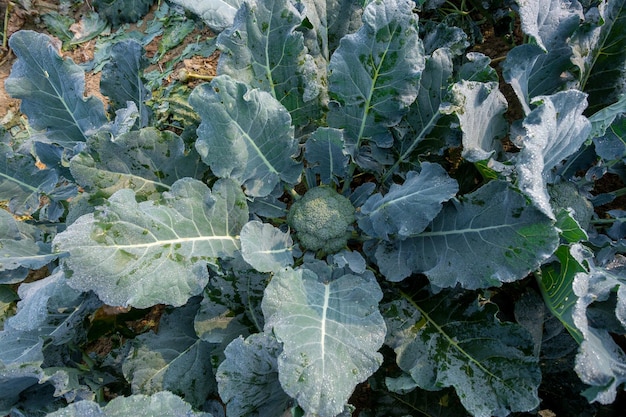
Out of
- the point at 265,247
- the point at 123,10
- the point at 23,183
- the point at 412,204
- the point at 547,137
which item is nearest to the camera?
the point at 547,137

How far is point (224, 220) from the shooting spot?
6.64 ft

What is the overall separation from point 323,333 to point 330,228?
1.89 ft

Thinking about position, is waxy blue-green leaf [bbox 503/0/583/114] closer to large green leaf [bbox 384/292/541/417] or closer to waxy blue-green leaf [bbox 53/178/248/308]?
large green leaf [bbox 384/292/541/417]

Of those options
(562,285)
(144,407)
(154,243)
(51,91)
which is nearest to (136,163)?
(154,243)

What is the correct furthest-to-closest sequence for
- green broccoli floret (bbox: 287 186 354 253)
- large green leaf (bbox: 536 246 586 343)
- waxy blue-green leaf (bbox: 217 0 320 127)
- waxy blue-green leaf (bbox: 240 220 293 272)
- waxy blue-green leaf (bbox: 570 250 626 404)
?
green broccoli floret (bbox: 287 186 354 253) < waxy blue-green leaf (bbox: 217 0 320 127) < waxy blue-green leaf (bbox: 240 220 293 272) < large green leaf (bbox: 536 246 586 343) < waxy blue-green leaf (bbox: 570 250 626 404)

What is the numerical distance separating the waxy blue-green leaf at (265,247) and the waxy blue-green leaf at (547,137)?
923 millimetres

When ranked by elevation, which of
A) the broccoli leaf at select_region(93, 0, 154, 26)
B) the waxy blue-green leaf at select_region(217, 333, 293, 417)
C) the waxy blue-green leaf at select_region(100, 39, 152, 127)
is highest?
the waxy blue-green leaf at select_region(100, 39, 152, 127)

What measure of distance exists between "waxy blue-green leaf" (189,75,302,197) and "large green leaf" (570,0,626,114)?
1259 mm

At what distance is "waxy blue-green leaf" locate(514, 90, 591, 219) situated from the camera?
1.50 metres

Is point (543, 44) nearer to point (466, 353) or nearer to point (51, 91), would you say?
point (466, 353)

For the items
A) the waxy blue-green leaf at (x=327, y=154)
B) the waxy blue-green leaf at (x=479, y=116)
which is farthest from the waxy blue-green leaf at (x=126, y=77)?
the waxy blue-green leaf at (x=479, y=116)

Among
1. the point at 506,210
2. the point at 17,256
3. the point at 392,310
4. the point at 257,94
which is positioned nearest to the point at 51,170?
the point at 17,256

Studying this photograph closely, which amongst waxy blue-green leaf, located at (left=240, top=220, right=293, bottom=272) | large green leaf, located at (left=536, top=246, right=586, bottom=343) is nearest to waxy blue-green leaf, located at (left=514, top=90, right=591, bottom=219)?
large green leaf, located at (left=536, top=246, right=586, bottom=343)

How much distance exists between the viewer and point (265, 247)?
6.46ft
